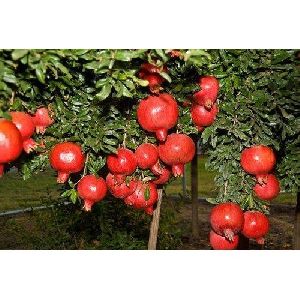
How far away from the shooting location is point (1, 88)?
105cm

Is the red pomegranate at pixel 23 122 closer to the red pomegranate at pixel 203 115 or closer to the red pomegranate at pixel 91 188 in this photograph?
the red pomegranate at pixel 91 188

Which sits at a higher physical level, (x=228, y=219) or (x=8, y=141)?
(x=8, y=141)

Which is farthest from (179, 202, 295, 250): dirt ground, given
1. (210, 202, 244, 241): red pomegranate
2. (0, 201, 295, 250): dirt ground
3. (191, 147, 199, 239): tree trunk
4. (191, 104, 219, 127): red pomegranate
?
Result: (191, 104, 219, 127): red pomegranate

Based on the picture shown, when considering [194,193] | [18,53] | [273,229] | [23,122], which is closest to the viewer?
[18,53]

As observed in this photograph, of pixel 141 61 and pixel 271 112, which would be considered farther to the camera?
pixel 271 112

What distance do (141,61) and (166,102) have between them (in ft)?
0.43

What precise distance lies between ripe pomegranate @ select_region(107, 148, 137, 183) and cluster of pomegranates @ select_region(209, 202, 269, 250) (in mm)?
320

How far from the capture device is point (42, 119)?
4.39 ft

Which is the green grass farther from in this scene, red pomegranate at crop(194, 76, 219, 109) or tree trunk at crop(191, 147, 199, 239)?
red pomegranate at crop(194, 76, 219, 109)

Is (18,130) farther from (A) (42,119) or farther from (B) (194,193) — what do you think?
(B) (194,193)

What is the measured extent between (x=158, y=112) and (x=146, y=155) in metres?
0.23

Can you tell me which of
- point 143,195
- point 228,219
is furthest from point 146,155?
point 228,219
